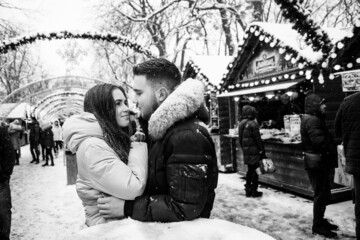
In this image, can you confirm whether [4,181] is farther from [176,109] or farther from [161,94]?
[176,109]

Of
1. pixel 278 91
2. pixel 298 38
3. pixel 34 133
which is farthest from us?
pixel 34 133

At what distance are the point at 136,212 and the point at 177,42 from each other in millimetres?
23006

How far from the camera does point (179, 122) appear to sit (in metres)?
1.55

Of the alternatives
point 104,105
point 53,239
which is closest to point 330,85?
point 104,105

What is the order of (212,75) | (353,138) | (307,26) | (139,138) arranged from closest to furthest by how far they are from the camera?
(139,138) → (353,138) → (307,26) → (212,75)

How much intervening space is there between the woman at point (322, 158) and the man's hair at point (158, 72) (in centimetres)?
371

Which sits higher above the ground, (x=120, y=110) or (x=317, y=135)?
(x=120, y=110)

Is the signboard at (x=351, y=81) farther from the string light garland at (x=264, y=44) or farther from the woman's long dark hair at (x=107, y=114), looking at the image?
the woman's long dark hair at (x=107, y=114)

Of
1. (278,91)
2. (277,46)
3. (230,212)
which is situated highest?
(277,46)

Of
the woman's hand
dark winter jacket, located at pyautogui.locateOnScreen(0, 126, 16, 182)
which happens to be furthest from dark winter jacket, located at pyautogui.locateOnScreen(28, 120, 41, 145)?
the woman's hand

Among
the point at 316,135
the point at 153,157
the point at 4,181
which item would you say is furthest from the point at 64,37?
the point at 153,157

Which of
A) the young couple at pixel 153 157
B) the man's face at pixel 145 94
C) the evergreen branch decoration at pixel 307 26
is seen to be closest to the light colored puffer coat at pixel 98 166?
the young couple at pixel 153 157

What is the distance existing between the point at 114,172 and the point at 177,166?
356 mm

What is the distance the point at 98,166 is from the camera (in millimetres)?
1558
